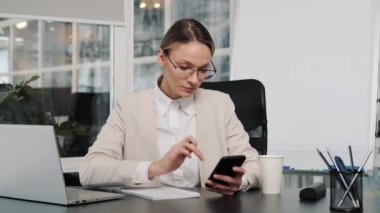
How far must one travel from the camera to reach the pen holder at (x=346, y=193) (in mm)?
1401

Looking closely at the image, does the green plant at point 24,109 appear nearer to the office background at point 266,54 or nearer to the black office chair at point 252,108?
the office background at point 266,54

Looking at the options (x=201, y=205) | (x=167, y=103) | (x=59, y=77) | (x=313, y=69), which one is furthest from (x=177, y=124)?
(x=59, y=77)

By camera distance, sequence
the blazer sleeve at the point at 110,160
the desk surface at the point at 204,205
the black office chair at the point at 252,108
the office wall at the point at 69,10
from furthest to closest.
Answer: the office wall at the point at 69,10 < the black office chair at the point at 252,108 < the blazer sleeve at the point at 110,160 < the desk surface at the point at 204,205

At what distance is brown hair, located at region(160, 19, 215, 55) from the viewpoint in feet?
6.53

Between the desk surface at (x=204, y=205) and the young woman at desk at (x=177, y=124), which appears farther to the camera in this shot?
the young woman at desk at (x=177, y=124)

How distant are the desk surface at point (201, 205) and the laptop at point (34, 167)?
3 centimetres

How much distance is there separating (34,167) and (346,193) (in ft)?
2.59

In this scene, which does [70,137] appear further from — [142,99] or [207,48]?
[207,48]

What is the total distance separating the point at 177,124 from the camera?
2.09 meters

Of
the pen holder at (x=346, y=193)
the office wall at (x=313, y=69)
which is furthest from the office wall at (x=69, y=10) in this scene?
the pen holder at (x=346, y=193)

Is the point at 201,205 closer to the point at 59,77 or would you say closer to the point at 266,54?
the point at 266,54

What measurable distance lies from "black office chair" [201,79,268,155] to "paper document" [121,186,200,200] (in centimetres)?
68

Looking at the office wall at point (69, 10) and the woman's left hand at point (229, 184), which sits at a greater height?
the office wall at point (69, 10)

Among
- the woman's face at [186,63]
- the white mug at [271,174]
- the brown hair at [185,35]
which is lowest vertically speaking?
the white mug at [271,174]
